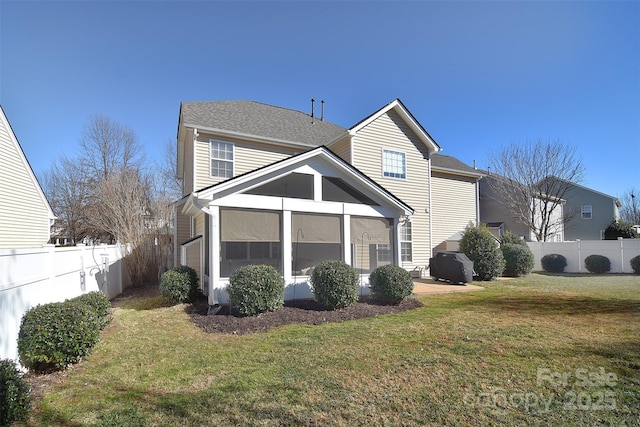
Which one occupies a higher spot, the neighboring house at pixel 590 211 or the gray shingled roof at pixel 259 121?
the gray shingled roof at pixel 259 121

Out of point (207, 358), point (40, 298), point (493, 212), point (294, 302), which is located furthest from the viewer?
point (493, 212)

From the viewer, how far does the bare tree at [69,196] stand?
1128 inches

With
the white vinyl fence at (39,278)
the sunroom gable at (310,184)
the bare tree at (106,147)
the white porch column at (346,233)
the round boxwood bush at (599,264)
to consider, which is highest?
the bare tree at (106,147)

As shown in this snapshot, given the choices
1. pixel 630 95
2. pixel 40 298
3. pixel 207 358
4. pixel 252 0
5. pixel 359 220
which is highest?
pixel 252 0

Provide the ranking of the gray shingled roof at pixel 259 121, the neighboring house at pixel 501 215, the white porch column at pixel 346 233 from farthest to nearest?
the neighboring house at pixel 501 215 → the gray shingled roof at pixel 259 121 → the white porch column at pixel 346 233

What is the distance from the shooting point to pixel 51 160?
28969mm

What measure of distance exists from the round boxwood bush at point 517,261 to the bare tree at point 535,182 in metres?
9.46

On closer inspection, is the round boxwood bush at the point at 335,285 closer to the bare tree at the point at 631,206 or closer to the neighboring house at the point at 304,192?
the neighboring house at the point at 304,192

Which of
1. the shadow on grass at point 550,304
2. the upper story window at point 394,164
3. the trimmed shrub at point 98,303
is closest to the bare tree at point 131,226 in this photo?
the trimmed shrub at point 98,303

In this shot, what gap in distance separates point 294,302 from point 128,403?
17.9 ft

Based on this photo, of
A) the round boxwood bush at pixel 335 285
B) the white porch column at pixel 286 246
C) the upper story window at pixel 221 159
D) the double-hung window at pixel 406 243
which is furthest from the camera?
the double-hung window at pixel 406 243

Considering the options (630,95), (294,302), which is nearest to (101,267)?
(294,302)

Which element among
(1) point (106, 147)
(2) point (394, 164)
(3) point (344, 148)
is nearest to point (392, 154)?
(2) point (394, 164)

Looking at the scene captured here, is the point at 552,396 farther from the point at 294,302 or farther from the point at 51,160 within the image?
the point at 51,160
